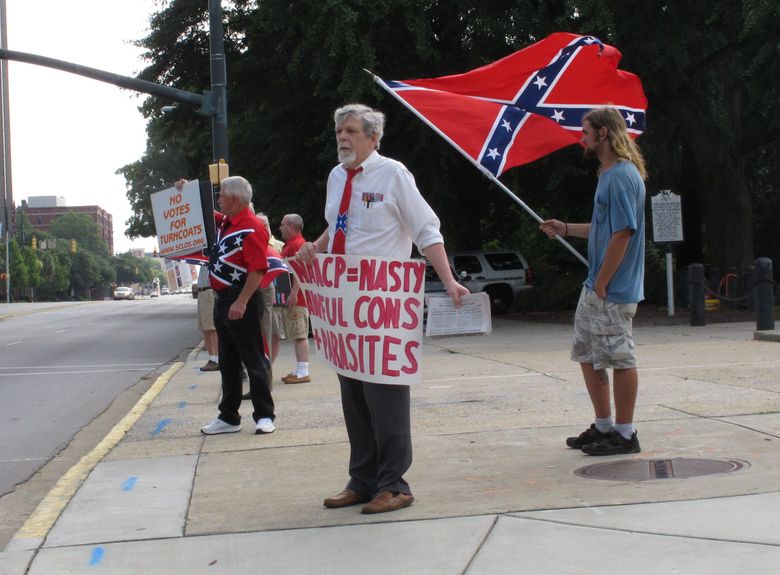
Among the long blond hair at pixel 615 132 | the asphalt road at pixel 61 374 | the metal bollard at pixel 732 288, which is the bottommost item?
the asphalt road at pixel 61 374

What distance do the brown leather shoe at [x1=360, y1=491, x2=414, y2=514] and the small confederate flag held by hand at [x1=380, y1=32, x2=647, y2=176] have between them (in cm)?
389

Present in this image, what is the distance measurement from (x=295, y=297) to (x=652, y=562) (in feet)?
25.1

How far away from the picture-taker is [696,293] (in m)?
18.5

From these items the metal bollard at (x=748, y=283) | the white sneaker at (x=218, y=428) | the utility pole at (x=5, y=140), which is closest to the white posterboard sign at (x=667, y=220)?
the metal bollard at (x=748, y=283)

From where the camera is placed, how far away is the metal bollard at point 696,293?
1831 centimetres

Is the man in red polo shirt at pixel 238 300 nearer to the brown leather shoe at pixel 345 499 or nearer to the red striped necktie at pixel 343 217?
the red striped necktie at pixel 343 217

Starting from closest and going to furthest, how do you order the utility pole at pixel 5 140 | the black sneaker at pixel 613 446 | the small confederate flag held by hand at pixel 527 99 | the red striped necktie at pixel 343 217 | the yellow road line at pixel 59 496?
the yellow road line at pixel 59 496 → the red striped necktie at pixel 343 217 → the black sneaker at pixel 613 446 → the small confederate flag held by hand at pixel 527 99 → the utility pole at pixel 5 140

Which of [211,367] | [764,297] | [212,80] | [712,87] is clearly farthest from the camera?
[712,87]

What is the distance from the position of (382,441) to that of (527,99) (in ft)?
15.5

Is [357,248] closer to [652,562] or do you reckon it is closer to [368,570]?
[368,570]

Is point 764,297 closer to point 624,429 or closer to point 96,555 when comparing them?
point 624,429

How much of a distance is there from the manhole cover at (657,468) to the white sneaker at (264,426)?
2.81 metres

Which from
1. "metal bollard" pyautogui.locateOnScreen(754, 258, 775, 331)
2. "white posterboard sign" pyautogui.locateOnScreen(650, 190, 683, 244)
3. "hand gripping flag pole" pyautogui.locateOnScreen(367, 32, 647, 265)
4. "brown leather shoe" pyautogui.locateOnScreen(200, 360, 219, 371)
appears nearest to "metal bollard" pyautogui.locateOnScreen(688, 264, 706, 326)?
"metal bollard" pyautogui.locateOnScreen(754, 258, 775, 331)

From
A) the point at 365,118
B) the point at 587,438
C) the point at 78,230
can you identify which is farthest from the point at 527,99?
the point at 78,230
